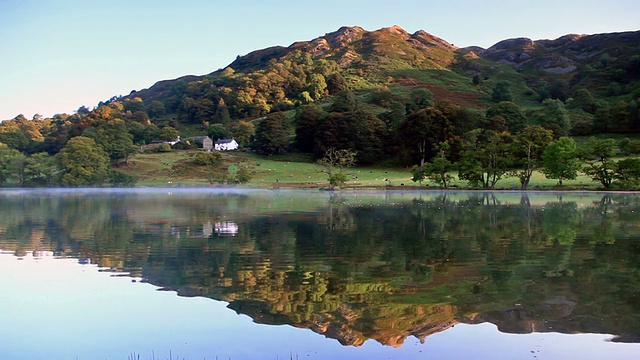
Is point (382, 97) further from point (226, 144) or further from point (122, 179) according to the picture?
point (122, 179)

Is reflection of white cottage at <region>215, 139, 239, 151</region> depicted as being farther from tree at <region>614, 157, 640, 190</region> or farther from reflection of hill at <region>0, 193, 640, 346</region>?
reflection of hill at <region>0, 193, 640, 346</region>

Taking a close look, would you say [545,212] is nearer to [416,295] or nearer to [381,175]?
[416,295]

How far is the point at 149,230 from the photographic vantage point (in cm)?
2200

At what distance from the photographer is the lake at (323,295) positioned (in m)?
7.99

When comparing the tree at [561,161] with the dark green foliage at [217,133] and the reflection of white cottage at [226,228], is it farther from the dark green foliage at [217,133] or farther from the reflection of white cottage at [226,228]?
the dark green foliage at [217,133]

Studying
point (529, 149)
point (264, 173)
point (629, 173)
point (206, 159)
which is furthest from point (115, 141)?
point (629, 173)

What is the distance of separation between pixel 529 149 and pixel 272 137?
45.2 metres

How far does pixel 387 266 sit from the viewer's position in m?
13.7

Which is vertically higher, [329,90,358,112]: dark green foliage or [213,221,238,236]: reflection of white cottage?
[329,90,358,112]: dark green foliage

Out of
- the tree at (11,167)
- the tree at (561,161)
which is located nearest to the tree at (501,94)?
the tree at (561,161)

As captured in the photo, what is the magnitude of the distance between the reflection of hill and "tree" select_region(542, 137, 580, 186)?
93.0 ft

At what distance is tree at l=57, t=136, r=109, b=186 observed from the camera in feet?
250

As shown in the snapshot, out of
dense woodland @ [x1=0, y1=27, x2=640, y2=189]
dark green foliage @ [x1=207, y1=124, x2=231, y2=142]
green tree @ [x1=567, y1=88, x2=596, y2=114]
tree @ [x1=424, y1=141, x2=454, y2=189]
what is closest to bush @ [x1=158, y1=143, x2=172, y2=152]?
dense woodland @ [x1=0, y1=27, x2=640, y2=189]

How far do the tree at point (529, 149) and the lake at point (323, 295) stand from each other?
1430 inches
